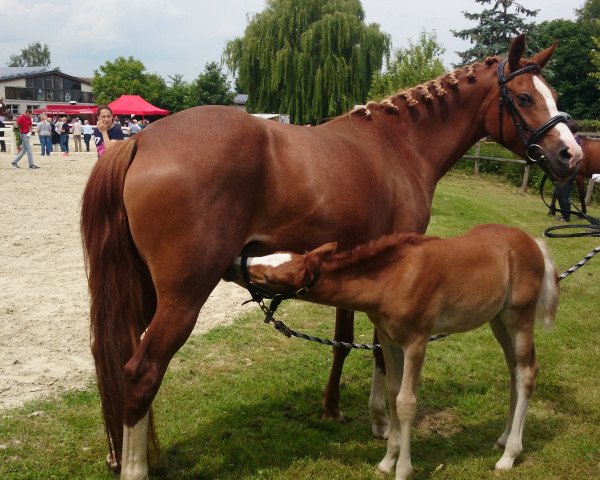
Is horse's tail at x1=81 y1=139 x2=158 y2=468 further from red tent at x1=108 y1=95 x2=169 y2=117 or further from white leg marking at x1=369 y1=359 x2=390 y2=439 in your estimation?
red tent at x1=108 y1=95 x2=169 y2=117

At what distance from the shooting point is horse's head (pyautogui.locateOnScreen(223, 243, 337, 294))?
2.94 m

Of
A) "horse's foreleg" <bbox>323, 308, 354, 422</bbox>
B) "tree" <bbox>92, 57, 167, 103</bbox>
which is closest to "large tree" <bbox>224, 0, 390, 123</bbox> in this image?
"horse's foreleg" <bbox>323, 308, 354, 422</bbox>

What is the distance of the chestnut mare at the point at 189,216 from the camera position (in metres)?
2.99

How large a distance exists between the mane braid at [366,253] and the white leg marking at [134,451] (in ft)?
4.32

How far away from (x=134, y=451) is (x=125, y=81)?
236 feet

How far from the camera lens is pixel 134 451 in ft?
10.3

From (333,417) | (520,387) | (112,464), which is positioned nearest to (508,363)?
(520,387)

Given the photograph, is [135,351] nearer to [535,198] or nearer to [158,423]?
[158,423]

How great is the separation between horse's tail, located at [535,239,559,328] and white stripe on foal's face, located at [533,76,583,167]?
66 centimetres

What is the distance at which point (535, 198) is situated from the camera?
20078 millimetres

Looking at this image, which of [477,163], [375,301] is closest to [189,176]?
[375,301]

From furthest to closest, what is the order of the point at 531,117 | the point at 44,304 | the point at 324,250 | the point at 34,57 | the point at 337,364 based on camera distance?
the point at 34,57 < the point at 44,304 < the point at 337,364 < the point at 531,117 < the point at 324,250

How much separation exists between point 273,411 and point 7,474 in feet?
6.23

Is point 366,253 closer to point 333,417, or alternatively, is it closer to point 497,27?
point 333,417
